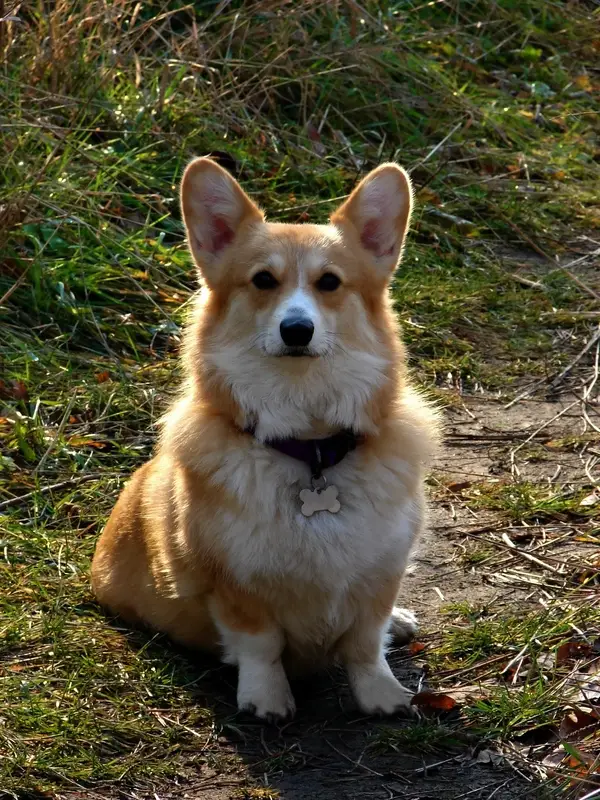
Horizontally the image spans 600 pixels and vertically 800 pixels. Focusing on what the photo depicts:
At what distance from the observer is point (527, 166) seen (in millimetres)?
6996

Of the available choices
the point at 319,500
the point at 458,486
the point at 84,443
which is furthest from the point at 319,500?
the point at 84,443

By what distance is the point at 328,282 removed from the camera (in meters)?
3.20

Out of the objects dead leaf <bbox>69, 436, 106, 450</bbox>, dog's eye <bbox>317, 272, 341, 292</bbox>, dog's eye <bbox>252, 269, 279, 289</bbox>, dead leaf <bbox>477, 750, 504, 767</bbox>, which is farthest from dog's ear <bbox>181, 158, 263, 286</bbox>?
dead leaf <bbox>477, 750, 504, 767</bbox>

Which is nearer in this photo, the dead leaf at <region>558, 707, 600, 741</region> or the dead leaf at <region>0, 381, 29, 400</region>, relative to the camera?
the dead leaf at <region>558, 707, 600, 741</region>

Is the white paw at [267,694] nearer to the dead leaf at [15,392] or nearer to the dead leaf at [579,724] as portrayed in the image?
the dead leaf at [579,724]

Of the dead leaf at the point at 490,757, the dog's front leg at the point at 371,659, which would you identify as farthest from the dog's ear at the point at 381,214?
the dead leaf at the point at 490,757

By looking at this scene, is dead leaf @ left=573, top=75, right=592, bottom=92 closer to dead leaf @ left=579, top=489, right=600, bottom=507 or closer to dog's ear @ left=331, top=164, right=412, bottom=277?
dead leaf @ left=579, top=489, right=600, bottom=507

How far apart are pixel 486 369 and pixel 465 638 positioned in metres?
2.13

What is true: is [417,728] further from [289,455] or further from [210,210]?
[210,210]

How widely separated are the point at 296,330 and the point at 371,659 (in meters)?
0.91

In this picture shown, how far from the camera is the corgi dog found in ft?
10.1

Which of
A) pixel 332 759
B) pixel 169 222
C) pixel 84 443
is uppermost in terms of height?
pixel 169 222

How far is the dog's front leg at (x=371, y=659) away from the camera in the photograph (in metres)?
3.11

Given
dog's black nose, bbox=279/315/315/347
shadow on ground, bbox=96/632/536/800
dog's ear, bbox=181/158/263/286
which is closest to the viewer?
shadow on ground, bbox=96/632/536/800
